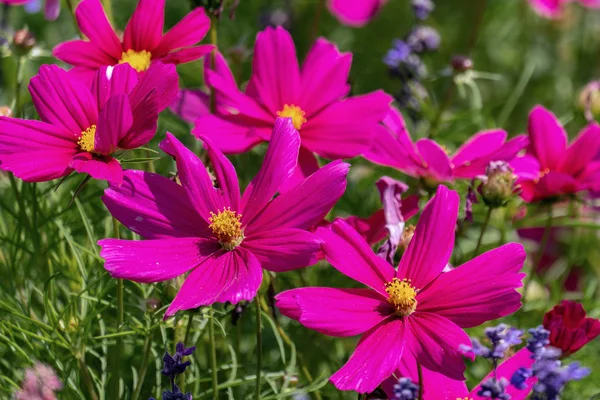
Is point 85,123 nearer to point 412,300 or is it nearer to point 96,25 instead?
point 96,25

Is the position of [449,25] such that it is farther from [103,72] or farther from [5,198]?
[103,72]

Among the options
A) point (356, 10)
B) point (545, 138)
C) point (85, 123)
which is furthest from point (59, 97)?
point (356, 10)

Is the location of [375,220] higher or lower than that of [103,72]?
lower

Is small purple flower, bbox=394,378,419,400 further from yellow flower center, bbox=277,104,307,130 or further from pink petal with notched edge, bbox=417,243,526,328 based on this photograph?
yellow flower center, bbox=277,104,307,130

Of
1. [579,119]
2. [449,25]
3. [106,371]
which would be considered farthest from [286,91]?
[449,25]

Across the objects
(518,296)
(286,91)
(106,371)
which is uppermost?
(286,91)

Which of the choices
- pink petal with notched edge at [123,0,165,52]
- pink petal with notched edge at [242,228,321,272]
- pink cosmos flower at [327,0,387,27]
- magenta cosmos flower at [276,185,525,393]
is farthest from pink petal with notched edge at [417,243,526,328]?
pink cosmos flower at [327,0,387,27]
